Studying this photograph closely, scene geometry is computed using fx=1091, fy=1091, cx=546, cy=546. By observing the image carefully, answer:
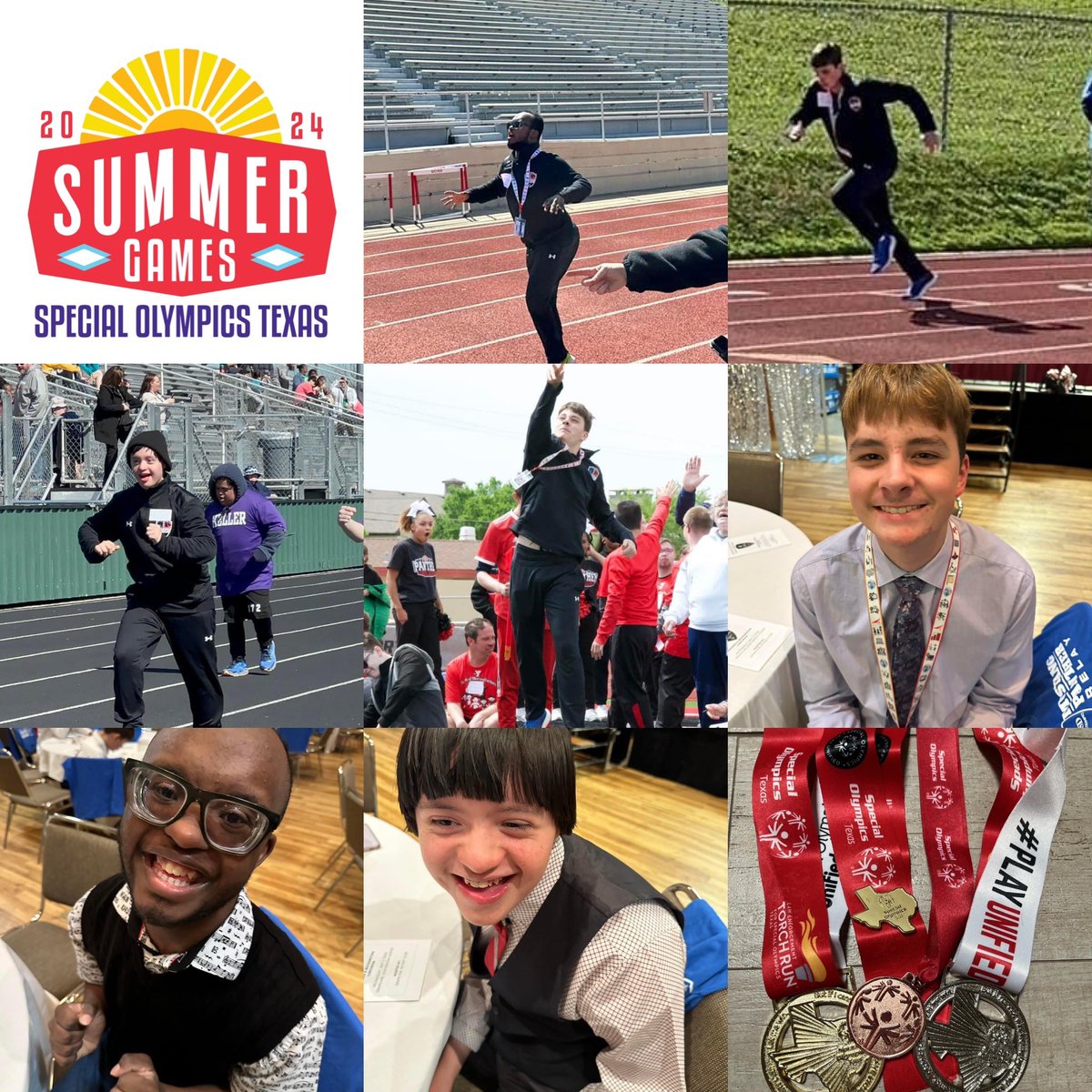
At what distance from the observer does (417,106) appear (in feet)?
8.77

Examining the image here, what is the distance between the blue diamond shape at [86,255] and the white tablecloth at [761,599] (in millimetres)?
1656

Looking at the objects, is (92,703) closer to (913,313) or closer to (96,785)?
(96,785)

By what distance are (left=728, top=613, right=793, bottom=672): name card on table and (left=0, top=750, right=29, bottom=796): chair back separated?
6.05ft

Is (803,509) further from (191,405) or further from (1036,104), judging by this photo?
(191,405)

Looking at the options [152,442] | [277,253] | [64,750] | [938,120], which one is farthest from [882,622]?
[64,750]

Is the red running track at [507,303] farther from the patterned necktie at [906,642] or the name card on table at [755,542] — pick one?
the patterned necktie at [906,642]

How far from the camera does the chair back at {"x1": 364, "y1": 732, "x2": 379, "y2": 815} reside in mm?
2771

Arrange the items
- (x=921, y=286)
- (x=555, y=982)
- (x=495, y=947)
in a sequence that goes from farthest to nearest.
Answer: (x=921, y=286) → (x=495, y=947) → (x=555, y=982)

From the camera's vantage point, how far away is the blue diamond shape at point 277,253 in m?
2.68

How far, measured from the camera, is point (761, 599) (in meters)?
2.70

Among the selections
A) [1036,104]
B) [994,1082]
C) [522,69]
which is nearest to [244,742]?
[522,69]

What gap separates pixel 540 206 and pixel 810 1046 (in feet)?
7.24

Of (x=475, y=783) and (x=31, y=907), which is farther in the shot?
(x=31, y=907)

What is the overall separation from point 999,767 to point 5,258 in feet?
9.02
